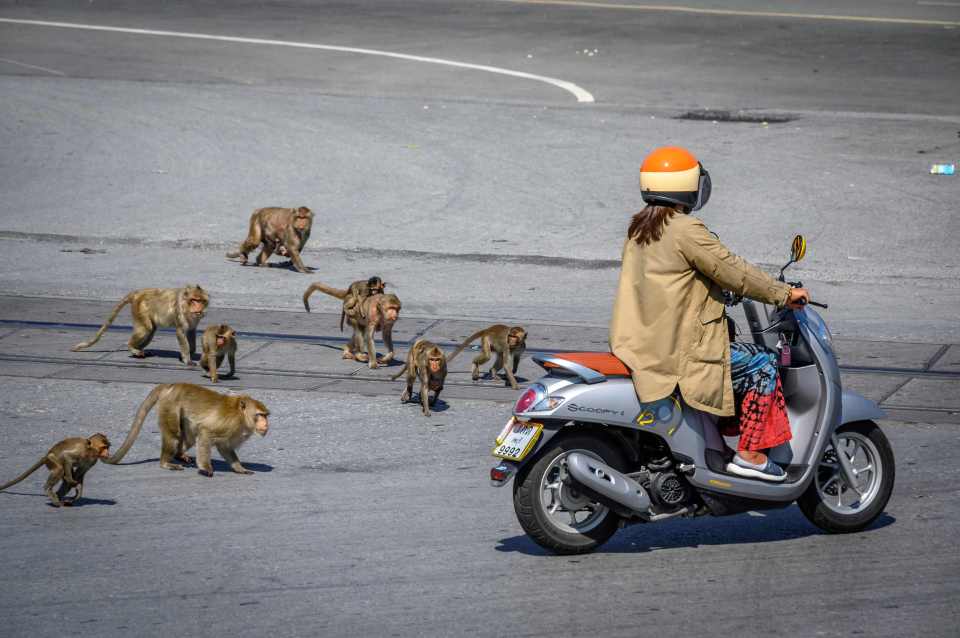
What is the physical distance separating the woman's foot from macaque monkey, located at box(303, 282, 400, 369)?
439 centimetres

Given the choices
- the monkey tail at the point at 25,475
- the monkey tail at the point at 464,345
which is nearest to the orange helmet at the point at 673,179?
the monkey tail at the point at 25,475

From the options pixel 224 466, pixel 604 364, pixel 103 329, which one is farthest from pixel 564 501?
pixel 103 329

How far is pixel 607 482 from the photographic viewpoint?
6.46 m

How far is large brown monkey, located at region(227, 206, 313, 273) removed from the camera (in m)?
13.9

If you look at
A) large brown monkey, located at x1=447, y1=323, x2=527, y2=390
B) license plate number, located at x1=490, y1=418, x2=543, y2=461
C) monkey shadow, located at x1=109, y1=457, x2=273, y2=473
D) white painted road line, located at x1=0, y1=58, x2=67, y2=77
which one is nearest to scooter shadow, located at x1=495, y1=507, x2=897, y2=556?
license plate number, located at x1=490, y1=418, x2=543, y2=461

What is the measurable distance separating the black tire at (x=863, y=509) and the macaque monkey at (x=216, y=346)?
465 cm

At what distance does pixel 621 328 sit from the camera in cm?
660

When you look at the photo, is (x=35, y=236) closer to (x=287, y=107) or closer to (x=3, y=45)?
(x=287, y=107)

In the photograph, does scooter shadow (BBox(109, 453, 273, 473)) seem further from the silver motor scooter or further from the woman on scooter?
the woman on scooter

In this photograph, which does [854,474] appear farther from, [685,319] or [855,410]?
[685,319]

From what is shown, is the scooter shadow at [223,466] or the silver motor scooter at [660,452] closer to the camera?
the silver motor scooter at [660,452]

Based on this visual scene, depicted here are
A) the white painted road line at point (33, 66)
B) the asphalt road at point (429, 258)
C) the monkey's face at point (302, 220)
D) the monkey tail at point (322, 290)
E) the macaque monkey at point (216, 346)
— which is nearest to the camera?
the asphalt road at point (429, 258)

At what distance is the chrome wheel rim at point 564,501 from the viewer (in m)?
6.57

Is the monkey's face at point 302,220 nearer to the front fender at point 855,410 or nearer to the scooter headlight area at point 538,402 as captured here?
the scooter headlight area at point 538,402
